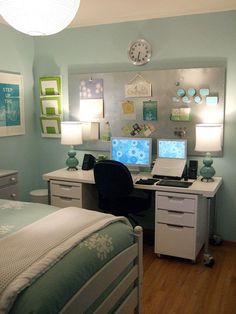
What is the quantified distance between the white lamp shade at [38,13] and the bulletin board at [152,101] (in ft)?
6.20

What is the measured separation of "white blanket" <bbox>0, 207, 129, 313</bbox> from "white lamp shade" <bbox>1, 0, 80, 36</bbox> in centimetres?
105

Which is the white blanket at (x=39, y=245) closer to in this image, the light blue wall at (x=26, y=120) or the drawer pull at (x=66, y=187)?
the drawer pull at (x=66, y=187)

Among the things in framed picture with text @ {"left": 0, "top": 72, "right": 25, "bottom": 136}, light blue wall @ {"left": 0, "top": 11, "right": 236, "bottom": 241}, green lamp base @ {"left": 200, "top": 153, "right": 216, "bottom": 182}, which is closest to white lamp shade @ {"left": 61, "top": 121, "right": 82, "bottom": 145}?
light blue wall @ {"left": 0, "top": 11, "right": 236, "bottom": 241}

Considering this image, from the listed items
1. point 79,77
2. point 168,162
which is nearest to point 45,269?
point 168,162

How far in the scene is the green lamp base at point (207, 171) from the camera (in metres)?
3.27

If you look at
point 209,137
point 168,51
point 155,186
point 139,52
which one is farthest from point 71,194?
point 168,51

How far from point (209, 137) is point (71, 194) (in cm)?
146

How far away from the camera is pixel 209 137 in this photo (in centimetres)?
320

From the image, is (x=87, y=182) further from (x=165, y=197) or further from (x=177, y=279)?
(x=177, y=279)

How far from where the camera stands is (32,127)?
4.35 metres

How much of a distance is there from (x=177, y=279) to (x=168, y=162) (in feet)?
3.71

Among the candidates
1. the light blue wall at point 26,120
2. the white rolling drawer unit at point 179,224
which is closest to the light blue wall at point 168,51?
the light blue wall at point 26,120

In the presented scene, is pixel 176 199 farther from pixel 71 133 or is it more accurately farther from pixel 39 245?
pixel 39 245

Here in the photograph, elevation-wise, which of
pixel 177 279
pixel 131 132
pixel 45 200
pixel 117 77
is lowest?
pixel 177 279
